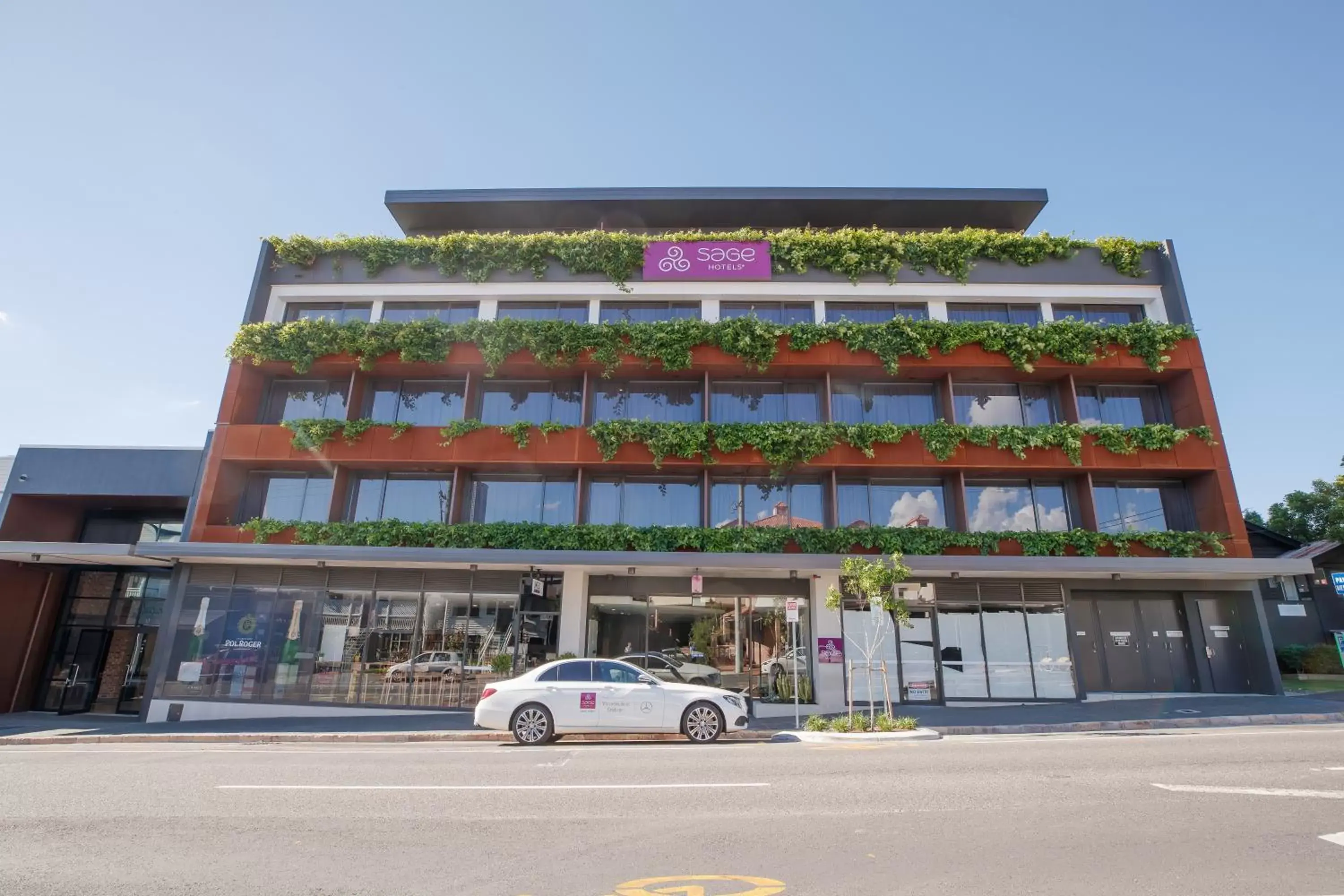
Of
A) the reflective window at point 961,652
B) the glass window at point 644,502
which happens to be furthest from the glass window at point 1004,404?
the glass window at point 644,502

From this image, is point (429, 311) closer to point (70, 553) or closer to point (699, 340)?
point (699, 340)

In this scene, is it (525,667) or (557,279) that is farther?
(557,279)

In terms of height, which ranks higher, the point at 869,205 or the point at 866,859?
the point at 869,205

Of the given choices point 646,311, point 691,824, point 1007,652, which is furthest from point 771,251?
point 691,824

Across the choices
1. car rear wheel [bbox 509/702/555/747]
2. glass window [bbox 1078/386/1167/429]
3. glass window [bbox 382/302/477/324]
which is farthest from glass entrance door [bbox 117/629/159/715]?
glass window [bbox 1078/386/1167/429]

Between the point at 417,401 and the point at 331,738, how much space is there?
36.4ft

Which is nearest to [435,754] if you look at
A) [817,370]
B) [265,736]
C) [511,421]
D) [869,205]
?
[265,736]

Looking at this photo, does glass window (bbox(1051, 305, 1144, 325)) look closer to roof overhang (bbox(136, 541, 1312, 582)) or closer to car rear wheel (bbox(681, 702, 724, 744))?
roof overhang (bbox(136, 541, 1312, 582))

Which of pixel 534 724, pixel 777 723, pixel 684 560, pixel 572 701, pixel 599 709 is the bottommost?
pixel 777 723

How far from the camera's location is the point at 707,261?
23.2 meters

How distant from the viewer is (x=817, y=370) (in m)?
22.0

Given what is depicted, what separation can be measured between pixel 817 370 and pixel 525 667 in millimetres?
12490

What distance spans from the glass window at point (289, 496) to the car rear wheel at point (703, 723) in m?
14.0

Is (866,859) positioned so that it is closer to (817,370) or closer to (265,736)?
(265,736)
